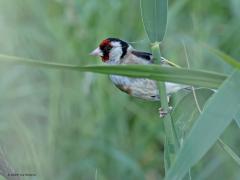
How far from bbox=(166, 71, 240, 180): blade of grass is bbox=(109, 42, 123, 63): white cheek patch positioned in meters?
0.96

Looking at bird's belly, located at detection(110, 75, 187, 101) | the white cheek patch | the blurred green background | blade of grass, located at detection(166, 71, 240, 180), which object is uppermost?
blade of grass, located at detection(166, 71, 240, 180)

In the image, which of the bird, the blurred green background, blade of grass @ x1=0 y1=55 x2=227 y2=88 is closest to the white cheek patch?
the bird

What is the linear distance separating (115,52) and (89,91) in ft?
3.33

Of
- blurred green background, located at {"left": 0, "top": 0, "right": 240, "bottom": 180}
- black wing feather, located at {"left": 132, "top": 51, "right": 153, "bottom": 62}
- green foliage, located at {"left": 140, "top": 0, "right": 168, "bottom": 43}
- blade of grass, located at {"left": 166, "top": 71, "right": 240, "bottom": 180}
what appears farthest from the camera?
blurred green background, located at {"left": 0, "top": 0, "right": 240, "bottom": 180}

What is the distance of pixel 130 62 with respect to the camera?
2061 millimetres

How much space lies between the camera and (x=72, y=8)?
11.2ft

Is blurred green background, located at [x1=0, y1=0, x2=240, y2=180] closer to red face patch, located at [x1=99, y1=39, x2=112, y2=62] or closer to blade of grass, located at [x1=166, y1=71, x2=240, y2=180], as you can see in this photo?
red face patch, located at [x1=99, y1=39, x2=112, y2=62]

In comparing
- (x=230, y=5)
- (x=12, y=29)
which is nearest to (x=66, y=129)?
(x=12, y=29)

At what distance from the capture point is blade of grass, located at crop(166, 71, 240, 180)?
1192 millimetres

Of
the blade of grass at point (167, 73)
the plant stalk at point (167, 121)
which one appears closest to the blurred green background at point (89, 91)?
the plant stalk at point (167, 121)

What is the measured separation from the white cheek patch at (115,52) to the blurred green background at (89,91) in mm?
684

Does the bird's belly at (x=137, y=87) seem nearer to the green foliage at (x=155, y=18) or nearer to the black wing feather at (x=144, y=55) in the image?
the black wing feather at (x=144, y=55)

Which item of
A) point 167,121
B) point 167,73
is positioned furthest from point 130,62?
point 167,73

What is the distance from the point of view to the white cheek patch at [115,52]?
7.07ft
